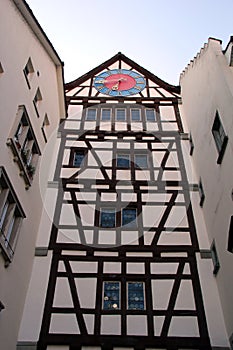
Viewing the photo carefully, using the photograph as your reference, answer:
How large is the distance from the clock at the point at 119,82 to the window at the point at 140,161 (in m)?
3.86

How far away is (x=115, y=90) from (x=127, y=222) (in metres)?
7.18

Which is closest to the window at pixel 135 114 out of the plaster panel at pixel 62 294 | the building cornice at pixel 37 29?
the building cornice at pixel 37 29

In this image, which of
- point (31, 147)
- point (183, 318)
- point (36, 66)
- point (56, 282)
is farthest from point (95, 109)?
point (183, 318)

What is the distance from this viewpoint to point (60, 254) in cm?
951

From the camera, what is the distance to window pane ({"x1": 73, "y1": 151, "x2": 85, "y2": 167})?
12.3 meters

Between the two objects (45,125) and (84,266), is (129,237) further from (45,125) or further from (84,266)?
(45,125)

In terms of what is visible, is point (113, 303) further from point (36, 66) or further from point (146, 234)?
point (36, 66)

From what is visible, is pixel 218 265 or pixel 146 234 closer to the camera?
pixel 218 265

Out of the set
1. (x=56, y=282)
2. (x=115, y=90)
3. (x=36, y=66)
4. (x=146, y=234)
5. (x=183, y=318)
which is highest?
(x=115, y=90)

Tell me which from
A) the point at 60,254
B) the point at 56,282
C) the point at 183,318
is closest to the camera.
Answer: the point at 183,318

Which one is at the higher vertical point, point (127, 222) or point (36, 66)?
point (36, 66)

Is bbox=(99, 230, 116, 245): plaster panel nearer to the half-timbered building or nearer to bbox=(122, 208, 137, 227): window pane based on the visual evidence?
the half-timbered building

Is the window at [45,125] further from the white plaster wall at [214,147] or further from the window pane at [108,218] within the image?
the white plaster wall at [214,147]

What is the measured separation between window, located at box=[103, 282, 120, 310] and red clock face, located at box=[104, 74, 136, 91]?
9.14 m
